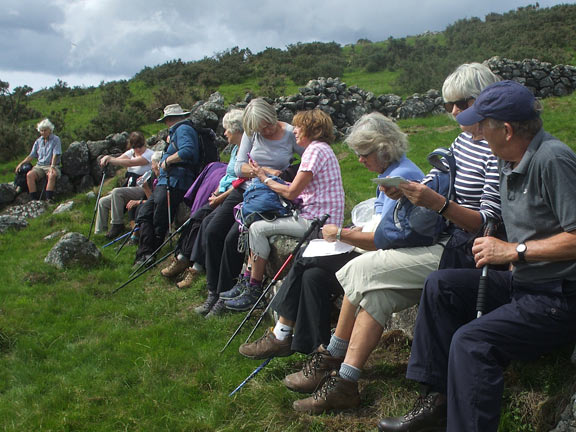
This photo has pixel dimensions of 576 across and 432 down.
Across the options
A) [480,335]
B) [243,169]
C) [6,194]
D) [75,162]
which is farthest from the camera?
[75,162]

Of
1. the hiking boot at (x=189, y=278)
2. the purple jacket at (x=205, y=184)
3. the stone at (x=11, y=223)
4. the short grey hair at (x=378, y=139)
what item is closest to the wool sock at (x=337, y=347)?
the short grey hair at (x=378, y=139)

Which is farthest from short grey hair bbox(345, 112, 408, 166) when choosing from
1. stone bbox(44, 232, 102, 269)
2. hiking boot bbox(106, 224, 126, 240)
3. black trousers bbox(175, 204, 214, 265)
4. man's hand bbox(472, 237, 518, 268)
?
hiking boot bbox(106, 224, 126, 240)

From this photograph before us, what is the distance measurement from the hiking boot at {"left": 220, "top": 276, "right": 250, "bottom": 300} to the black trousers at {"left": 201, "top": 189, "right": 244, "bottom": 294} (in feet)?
0.50

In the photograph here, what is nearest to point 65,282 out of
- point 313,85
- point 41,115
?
point 313,85

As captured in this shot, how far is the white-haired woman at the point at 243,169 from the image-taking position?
5648 millimetres

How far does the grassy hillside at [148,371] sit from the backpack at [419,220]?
3.02 ft

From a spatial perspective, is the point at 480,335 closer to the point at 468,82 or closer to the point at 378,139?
the point at 378,139

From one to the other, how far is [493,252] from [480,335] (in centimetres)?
47

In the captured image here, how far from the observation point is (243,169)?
577 cm

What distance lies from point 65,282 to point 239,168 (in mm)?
3223

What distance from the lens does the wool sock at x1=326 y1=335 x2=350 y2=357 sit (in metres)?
3.51

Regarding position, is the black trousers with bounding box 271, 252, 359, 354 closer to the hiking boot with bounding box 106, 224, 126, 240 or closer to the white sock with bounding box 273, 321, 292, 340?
the white sock with bounding box 273, 321, 292, 340

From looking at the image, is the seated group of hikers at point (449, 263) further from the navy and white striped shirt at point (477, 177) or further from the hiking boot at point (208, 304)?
the hiking boot at point (208, 304)

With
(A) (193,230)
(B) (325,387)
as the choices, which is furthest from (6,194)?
(B) (325,387)
